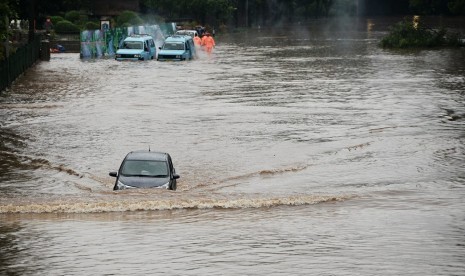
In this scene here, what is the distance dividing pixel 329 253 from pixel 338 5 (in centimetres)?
16092

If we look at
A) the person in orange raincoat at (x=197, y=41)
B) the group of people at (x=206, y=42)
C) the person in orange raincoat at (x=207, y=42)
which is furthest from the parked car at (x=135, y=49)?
the person in orange raincoat at (x=197, y=41)

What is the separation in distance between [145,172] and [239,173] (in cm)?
528

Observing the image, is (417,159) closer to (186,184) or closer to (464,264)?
(186,184)

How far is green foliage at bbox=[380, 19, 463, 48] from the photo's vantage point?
83750 mm

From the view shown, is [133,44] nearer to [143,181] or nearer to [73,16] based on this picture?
[73,16]

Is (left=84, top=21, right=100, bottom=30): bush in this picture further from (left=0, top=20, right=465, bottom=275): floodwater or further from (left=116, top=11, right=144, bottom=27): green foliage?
(left=0, top=20, right=465, bottom=275): floodwater

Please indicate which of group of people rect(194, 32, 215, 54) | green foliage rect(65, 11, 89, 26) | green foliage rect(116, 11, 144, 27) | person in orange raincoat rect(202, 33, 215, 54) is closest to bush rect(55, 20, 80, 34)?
green foliage rect(65, 11, 89, 26)

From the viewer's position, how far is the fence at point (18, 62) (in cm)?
5319

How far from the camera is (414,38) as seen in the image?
84.2 m

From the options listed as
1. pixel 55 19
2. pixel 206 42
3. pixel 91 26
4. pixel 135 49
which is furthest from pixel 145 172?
pixel 55 19

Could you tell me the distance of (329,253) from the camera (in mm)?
22656

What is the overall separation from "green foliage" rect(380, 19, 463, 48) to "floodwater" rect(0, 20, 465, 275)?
20.6m

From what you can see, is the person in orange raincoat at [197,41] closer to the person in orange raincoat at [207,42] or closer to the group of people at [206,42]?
the group of people at [206,42]

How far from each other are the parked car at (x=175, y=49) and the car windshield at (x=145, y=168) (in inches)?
1745
